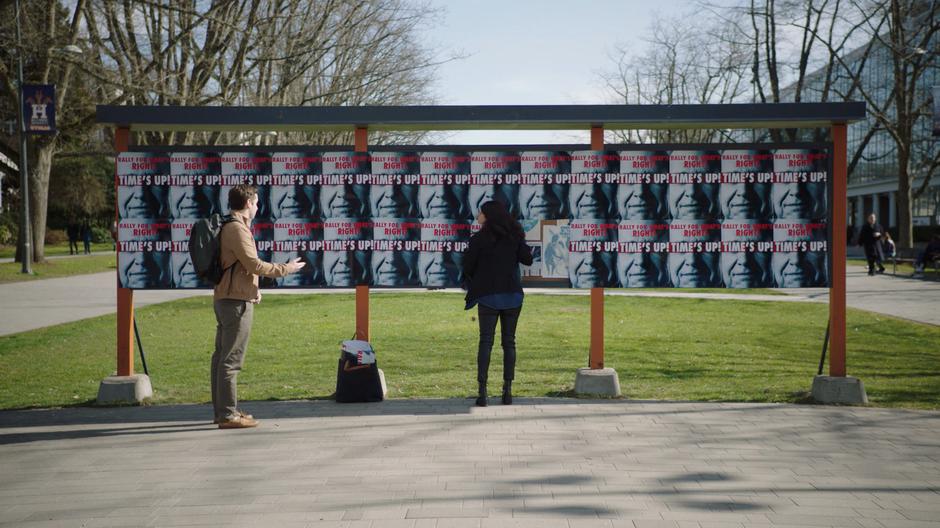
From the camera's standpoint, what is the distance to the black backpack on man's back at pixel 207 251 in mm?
7094

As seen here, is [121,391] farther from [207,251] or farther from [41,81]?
[41,81]

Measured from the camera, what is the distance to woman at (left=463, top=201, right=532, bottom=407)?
7934 mm

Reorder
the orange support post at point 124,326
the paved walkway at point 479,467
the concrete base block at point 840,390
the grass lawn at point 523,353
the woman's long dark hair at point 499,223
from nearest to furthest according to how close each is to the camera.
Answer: the paved walkway at point 479,467 → the woman's long dark hair at point 499,223 → the concrete base block at point 840,390 → the orange support post at point 124,326 → the grass lawn at point 523,353

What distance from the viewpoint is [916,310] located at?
725 inches

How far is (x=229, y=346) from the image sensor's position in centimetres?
717

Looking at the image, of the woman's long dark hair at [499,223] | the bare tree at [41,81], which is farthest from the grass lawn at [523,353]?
the bare tree at [41,81]

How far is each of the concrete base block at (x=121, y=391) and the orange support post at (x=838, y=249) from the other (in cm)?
632

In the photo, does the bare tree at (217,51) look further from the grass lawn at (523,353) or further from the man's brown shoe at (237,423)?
the man's brown shoe at (237,423)

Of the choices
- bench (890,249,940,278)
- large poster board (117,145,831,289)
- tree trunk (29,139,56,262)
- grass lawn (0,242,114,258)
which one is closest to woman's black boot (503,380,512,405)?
large poster board (117,145,831,289)

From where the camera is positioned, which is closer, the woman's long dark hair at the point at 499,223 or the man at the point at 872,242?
the woman's long dark hair at the point at 499,223

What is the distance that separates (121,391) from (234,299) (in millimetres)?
2078

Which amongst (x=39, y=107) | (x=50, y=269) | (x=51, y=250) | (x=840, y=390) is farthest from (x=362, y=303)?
(x=51, y=250)

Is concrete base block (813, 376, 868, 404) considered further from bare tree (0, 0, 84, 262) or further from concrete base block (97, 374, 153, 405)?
bare tree (0, 0, 84, 262)

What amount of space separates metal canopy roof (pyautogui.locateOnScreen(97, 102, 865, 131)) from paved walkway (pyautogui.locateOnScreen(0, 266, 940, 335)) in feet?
28.2
